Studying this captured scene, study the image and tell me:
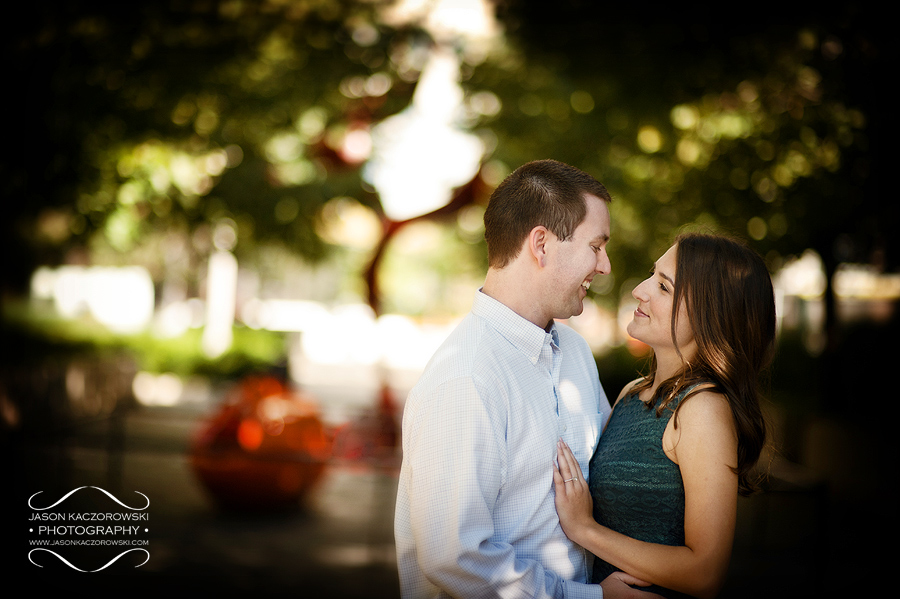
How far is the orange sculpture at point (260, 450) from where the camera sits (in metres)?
7.00

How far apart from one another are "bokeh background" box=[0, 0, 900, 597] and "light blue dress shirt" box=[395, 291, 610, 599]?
95.5 inches

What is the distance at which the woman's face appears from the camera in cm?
263

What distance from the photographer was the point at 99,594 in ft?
16.7

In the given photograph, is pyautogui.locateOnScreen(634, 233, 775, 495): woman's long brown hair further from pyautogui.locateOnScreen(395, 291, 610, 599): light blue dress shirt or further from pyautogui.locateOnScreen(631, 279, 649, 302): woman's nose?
pyautogui.locateOnScreen(395, 291, 610, 599): light blue dress shirt

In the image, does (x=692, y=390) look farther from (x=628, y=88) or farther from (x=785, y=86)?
(x=785, y=86)

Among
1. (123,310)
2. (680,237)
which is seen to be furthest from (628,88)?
(123,310)

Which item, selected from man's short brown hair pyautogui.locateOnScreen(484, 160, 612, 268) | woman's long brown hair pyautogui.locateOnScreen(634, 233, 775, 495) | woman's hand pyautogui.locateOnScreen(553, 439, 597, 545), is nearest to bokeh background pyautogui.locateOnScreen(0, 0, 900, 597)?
woman's long brown hair pyautogui.locateOnScreen(634, 233, 775, 495)

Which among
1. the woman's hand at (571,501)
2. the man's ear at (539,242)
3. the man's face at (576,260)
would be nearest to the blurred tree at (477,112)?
the man's face at (576,260)

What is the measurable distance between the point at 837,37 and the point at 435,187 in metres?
5.15

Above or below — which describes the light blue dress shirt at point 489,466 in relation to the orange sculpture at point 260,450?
above

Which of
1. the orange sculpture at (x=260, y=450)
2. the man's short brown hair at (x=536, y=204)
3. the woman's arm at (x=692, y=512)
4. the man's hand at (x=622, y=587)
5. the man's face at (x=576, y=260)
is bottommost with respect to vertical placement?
the orange sculpture at (x=260, y=450)

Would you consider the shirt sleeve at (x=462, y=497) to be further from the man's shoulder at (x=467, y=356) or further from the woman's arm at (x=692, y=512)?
the woman's arm at (x=692, y=512)

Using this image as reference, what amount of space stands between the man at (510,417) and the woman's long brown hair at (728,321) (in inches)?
13.8

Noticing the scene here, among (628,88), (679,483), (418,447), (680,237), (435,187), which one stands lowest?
(679,483)
